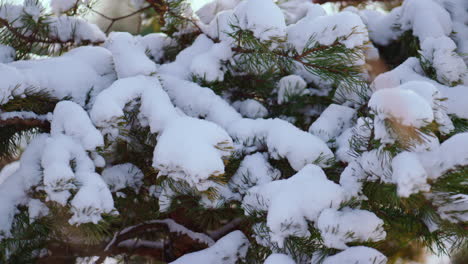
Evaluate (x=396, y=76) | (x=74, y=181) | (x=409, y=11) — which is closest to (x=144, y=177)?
(x=74, y=181)

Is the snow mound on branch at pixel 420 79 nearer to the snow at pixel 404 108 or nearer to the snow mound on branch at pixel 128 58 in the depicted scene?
the snow at pixel 404 108

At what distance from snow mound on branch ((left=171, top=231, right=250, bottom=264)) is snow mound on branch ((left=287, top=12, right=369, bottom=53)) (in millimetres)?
612

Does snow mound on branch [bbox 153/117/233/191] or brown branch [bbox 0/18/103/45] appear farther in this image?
brown branch [bbox 0/18/103/45]

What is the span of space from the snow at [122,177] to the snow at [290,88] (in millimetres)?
542

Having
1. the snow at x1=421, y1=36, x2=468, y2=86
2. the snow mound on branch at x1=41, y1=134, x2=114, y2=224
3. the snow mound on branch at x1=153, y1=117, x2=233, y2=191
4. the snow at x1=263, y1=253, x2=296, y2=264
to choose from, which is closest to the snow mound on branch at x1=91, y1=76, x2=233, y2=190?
the snow mound on branch at x1=153, y1=117, x2=233, y2=191

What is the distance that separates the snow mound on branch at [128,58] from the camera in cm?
147

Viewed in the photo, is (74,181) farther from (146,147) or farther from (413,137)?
(413,137)

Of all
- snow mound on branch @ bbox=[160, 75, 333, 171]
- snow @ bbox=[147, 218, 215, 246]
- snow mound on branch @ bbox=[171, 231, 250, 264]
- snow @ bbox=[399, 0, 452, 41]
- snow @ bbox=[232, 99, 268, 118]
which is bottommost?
snow @ bbox=[147, 218, 215, 246]

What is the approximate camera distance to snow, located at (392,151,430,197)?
2.86 feet

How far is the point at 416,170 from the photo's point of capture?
2.89 ft

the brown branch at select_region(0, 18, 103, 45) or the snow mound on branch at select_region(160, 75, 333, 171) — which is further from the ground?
the brown branch at select_region(0, 18, 103, 45)

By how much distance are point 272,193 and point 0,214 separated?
74 cm

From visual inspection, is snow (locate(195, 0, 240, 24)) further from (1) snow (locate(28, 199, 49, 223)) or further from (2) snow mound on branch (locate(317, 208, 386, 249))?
(2) snow mound on branch (locate(317, 208, 386, 249))

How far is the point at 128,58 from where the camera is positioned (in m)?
1.50
